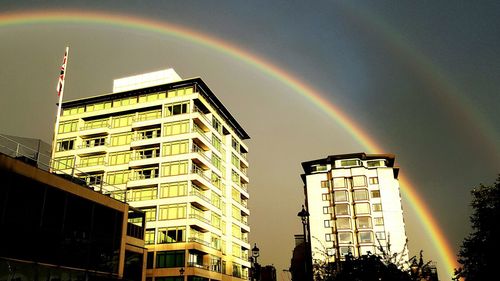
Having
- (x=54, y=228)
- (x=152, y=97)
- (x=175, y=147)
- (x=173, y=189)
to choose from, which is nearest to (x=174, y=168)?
(x=173, y=189)

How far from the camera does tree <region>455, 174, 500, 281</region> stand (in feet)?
107

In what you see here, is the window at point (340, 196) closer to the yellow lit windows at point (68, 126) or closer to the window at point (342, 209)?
the window at point (342, 209)

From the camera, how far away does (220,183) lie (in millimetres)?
73000

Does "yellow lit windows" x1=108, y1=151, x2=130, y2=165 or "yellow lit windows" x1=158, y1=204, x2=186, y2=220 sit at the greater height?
"yellow lit windows" x1=108, y1=151, x2=130, y2=165

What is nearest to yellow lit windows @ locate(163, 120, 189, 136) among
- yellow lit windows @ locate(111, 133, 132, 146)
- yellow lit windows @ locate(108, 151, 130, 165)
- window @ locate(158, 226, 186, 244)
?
yellow lit windows @ locate(111, 133, 132, 146)

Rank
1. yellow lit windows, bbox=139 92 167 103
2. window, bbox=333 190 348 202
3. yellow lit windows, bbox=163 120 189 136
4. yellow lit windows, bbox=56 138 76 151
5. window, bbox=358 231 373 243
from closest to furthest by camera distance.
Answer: yellow lit windows, bbox=163 120 189 136 < yellow lit windows, bbox=139 92 167 103 < yellow lit windows, bbox=56 138 76 151 < window, bbox=358 231 373 243 < window, bbox=333 190 348 202

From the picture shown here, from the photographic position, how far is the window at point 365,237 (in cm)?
9131

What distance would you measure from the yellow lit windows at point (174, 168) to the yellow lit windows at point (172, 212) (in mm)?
4713

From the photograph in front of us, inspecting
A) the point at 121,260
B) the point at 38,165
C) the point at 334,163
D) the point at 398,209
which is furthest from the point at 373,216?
the point at 38,165

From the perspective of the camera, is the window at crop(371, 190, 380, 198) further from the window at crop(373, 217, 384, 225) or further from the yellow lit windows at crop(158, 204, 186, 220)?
the yellow lit windows at crop(158, 204, 186, 220)

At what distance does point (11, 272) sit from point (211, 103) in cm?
5098

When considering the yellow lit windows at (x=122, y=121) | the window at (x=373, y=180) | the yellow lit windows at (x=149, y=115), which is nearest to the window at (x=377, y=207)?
the window at (x=373, y=180)

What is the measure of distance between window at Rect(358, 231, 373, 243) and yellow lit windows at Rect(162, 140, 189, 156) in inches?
1827

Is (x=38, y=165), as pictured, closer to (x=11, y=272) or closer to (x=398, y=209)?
(x=11, y=272)
